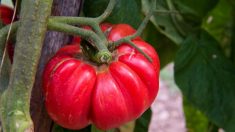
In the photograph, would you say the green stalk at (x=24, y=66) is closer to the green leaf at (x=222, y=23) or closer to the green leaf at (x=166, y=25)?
the green leaf at (x=166, y=25)

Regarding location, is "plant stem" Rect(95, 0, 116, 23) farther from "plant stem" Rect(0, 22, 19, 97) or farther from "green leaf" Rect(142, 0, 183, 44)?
"green leaf" Rect(142, 0, 183, 44)

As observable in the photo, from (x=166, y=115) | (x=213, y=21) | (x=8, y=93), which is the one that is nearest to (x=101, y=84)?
(x=8, y=93)

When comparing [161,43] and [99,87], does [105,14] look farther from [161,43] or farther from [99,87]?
[161,43]

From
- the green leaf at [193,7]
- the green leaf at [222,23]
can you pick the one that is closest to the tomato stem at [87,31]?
the green leaf at [193,7]

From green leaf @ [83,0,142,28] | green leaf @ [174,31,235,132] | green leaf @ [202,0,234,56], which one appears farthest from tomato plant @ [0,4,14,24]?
green leaf @ [202,0,234,56]

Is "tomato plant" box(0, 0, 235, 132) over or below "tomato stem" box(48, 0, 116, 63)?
below

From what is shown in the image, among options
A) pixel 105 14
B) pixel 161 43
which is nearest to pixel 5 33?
pixel 105 14

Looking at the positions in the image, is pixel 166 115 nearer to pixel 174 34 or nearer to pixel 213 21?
pixel 213 21
